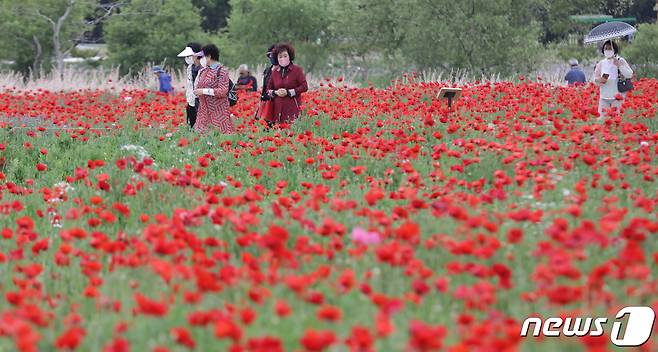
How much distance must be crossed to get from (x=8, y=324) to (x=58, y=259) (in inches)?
49.6

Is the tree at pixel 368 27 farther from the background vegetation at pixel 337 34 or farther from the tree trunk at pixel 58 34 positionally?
the tree trunk at pixel 58 34

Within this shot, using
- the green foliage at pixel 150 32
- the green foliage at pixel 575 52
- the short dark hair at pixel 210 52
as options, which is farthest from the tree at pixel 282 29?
the short dark hair at pixel 210 52

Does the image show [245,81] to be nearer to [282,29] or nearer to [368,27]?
[368,27]

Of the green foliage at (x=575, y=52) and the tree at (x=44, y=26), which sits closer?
the tree at (x=44, y=26)

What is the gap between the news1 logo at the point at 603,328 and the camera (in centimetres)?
341

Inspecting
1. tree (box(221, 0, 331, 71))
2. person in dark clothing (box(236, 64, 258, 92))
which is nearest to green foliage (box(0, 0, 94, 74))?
tree (box(221, 0, 331, 71))

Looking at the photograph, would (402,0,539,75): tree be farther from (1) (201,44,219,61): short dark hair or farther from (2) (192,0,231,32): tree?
(2) (192,0,231,32): tree

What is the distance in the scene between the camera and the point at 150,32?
32.8 meters

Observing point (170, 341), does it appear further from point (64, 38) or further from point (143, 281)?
point (64, 38)

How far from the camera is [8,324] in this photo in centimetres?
308

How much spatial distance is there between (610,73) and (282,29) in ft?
73.7

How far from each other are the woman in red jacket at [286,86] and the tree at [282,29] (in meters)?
19.2

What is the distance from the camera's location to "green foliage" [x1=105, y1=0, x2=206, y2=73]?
3294 centimetres

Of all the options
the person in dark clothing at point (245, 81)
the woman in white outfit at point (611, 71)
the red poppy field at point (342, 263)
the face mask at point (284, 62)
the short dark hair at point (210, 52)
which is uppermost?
the short dark hair at point (210, 52)
